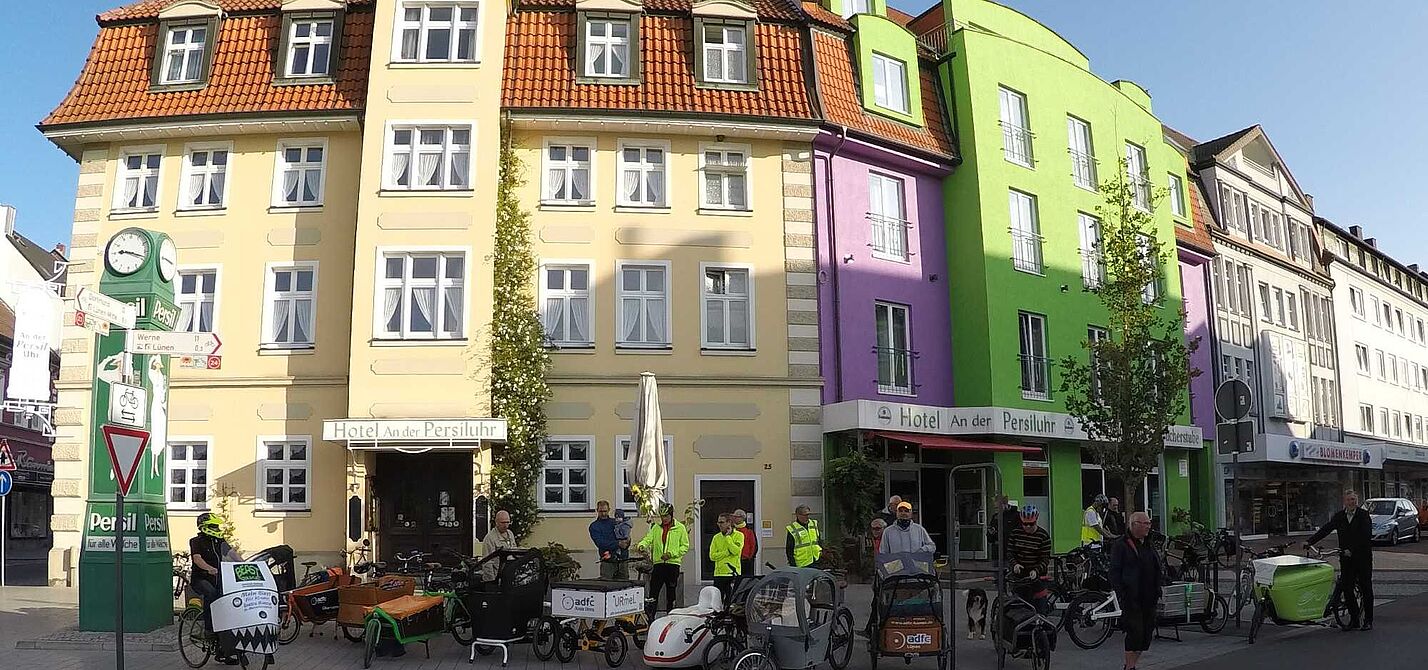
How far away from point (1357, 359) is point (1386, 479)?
7049 mm

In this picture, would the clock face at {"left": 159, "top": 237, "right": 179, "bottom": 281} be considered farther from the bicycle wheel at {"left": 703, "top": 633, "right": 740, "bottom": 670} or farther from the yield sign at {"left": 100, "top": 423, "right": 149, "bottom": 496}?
the bicycle wheel at {"left": 703, "top": 633, "right": 740, "bottom": 670}

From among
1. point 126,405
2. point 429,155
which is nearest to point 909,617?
point 126,405

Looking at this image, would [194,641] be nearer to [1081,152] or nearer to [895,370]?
[895,370]

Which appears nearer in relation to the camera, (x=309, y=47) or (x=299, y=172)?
(x=299, y=172)

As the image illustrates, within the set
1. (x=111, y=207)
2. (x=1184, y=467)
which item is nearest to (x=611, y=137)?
(x=111, y=207)

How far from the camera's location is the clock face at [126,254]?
14.7 metres

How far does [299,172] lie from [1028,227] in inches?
628

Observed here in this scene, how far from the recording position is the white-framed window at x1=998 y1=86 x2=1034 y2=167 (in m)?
26.3

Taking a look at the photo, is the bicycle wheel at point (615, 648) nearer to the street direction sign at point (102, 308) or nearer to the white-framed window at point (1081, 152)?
the street direction sign at point (102, 308)

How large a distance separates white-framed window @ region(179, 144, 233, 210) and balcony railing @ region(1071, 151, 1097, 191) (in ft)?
62.8

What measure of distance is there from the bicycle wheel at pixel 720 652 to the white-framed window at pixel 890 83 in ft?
51.3

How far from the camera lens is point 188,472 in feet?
70.2

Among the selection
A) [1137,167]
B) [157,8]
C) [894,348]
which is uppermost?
[157,8]

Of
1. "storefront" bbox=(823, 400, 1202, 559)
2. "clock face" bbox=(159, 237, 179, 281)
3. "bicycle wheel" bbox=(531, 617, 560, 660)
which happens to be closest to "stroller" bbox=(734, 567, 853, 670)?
"bicycle wheel" bbox=(531, 617, 560, 660)
